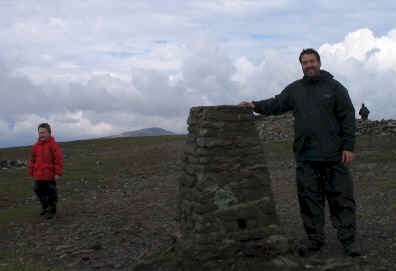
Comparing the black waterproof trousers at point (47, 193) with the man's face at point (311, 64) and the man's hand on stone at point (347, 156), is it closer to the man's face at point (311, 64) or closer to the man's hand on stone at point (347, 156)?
the man's face at point (311, 64)

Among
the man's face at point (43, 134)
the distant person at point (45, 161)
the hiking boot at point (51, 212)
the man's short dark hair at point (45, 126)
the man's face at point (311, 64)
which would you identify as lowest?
the hiking boot at point (51, 212)

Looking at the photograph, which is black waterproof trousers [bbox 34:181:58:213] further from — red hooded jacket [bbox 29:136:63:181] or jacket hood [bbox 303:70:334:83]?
jacket hood [bbox 303:70:334:83]

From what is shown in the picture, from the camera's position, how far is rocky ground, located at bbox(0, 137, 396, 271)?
26.8 feet

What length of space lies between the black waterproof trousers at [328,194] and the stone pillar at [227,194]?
60cm

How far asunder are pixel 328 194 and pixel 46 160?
7488 millimetres

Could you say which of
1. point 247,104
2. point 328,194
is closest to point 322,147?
point 328,194

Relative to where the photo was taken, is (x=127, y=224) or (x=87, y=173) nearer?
(x=127, y=224)

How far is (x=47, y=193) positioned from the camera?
12.1 meters

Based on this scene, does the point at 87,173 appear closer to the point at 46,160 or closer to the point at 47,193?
the point at 47,193

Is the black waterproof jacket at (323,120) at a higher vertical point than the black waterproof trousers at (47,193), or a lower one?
higher

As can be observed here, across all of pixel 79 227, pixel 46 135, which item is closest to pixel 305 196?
pixel 79 227

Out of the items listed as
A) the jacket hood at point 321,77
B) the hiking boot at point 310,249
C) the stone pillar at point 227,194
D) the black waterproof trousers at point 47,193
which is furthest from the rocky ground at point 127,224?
the jacket hood at point 321,77

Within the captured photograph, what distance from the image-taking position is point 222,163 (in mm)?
7273

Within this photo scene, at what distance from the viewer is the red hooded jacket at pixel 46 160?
1159 cm
